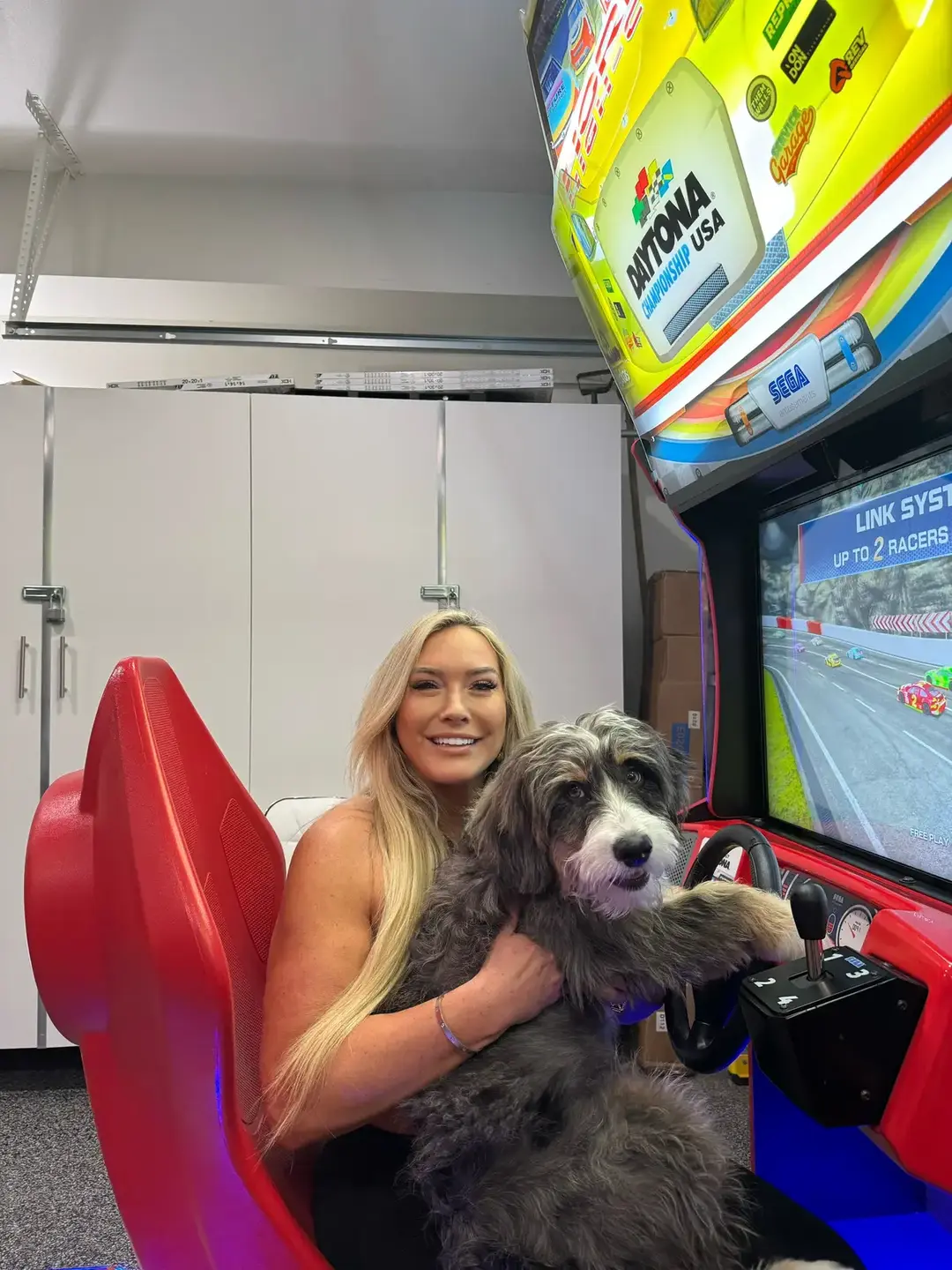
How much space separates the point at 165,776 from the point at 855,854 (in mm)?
1006

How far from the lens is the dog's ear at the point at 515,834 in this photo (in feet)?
3.29

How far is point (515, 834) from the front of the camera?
1.01 metres

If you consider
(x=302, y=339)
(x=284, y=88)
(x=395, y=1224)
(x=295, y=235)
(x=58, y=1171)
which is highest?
(x=284, y=88)

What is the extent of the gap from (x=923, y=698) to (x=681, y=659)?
191 centimetres

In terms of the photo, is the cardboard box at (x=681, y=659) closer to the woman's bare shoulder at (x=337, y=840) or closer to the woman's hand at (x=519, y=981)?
the woman's bare shoulder at (x=337, y=840)

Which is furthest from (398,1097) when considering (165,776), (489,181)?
(489,181)

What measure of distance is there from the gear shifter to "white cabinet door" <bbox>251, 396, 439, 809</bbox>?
2191 mm

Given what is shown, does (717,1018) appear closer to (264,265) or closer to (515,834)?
(515,834)

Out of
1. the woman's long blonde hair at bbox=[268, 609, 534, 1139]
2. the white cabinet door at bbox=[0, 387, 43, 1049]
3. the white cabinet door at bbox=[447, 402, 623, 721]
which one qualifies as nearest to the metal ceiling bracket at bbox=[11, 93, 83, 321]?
the white cabinet door at bbox=[0, 387, 43, 1049]

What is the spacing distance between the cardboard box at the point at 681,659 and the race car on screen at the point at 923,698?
1842 millimetres

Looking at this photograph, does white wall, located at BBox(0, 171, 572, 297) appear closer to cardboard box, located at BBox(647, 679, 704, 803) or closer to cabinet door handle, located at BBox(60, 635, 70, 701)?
cabinet door handle, located at BBox(60, 635, 70, 701)

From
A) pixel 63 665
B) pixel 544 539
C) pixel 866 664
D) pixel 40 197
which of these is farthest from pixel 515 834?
pixel 40 197

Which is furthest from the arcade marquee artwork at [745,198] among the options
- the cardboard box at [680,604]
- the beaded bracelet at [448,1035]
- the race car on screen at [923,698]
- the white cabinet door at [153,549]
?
the white cabinet door at [153,549]

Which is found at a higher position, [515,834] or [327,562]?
[327,562]
